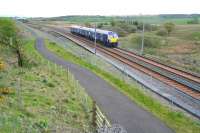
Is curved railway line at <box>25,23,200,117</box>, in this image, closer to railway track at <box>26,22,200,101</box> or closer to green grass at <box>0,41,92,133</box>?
railway track at <box>26,22,200,101</box>

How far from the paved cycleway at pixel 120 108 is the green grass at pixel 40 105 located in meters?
1.27

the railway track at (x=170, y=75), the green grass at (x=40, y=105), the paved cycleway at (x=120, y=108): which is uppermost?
the green grass at (x=40, y=105)

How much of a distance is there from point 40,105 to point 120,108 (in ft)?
18.7

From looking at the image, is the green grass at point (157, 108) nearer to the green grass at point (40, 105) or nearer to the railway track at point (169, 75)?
the railway track at point (169, 75)

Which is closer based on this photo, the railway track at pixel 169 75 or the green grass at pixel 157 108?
the green grass at pixel 157 108

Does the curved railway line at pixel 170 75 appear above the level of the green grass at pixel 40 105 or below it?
below

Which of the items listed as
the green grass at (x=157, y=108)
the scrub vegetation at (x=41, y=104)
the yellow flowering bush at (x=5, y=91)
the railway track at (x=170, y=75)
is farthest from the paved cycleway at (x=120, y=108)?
the yellow flowering bush at (x=5, y=91)

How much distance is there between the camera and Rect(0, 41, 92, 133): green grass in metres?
16.8

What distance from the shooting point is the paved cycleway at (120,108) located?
2061cm

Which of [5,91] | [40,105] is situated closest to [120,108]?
[40,105]

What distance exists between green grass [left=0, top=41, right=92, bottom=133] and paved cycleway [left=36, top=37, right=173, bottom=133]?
1271 mm

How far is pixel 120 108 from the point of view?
957 inches

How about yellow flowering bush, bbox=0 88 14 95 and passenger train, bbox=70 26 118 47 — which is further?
passenger train, bbox=70 26 118 47

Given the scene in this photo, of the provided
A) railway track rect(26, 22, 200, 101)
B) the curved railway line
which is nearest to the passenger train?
the curved railway line
